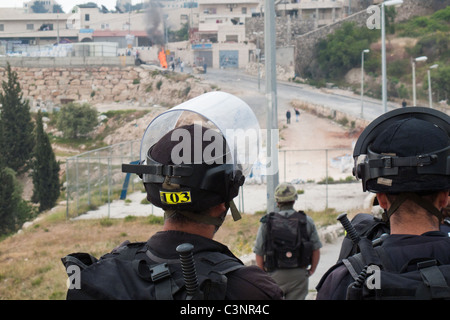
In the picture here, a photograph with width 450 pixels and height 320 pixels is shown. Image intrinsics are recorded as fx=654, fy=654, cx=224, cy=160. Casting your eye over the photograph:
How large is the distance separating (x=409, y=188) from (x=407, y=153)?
5.2 inches

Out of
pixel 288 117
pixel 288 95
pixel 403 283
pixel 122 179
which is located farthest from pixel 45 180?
pixel 403 283

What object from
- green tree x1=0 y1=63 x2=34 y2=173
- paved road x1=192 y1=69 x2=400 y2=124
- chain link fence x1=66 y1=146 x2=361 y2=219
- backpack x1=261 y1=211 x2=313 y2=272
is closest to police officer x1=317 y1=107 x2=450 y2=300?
backpack x1=261 y1=211 x2=313 y2=272

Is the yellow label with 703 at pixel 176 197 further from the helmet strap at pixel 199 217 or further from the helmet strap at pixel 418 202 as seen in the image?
the helmet strap at pixel 418 202

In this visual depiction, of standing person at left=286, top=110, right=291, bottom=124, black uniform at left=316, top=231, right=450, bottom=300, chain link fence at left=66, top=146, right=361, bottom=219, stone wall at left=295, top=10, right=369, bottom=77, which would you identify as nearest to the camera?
black uniform at left=316, top=231, right=450, bottom=300

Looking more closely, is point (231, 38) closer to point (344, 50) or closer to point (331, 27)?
point (331, 27)

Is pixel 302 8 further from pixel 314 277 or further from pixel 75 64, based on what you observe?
pixel 314 277

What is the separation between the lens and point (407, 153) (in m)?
2.40

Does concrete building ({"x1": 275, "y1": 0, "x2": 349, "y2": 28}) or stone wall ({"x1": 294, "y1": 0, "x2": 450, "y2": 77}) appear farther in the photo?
concrete building ({"x1": 275, "y1": 0, "x2": 349, "y2": 28})

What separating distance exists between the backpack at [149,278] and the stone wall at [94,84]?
226 feet

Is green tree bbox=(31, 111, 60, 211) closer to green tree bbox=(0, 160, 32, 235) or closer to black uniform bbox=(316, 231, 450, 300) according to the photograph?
green tree bbox=(0, 160, 32, 235)

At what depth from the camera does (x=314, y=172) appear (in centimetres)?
2805

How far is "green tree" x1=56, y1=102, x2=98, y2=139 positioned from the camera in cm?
5962

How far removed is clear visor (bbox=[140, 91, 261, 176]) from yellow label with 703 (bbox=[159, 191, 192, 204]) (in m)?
0.36

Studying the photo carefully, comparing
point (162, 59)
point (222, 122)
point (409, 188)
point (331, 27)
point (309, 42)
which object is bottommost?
point (409, 188)
